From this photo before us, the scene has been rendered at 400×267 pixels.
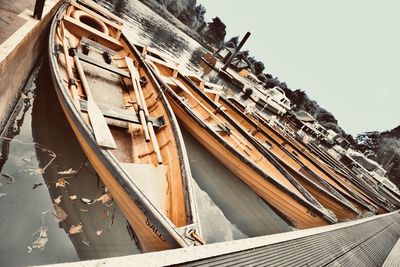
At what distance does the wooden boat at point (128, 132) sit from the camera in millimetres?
2973

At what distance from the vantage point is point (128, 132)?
5.10 metres

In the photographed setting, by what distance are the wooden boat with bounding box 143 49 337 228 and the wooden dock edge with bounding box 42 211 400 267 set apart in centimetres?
56

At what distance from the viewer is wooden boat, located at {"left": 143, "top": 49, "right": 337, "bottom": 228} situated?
5246mm

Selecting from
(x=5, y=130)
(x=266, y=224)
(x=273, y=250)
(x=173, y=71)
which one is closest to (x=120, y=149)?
(x=5, y=130)

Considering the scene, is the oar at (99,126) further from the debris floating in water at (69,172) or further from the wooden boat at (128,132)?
the debris floating in water at (69,172)

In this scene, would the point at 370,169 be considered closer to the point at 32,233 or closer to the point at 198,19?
the point at 32,233

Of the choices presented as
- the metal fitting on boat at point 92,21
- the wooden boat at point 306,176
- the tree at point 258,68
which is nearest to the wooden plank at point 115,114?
the wooden boat at point 306,176

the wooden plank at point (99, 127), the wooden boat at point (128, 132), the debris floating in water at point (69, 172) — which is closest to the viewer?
the wooden boat at point (128, 132)

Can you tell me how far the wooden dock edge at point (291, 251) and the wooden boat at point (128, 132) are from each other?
301mm

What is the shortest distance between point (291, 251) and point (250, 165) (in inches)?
100

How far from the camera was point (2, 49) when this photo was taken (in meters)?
3.58

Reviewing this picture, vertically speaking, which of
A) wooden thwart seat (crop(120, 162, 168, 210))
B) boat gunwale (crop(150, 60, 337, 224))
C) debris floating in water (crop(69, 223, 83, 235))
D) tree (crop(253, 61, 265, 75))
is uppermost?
tree (crop(253, 61, 265, 75))

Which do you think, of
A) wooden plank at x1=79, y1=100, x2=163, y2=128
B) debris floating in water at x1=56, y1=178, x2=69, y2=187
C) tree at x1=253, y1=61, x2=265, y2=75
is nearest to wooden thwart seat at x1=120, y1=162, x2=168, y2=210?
debris floating in water at x1=56, y1=178, x2=69, y2=187

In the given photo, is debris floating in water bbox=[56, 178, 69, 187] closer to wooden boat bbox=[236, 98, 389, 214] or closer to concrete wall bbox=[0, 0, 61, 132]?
concrete wall bbox=[0, 0, 61, 132]
